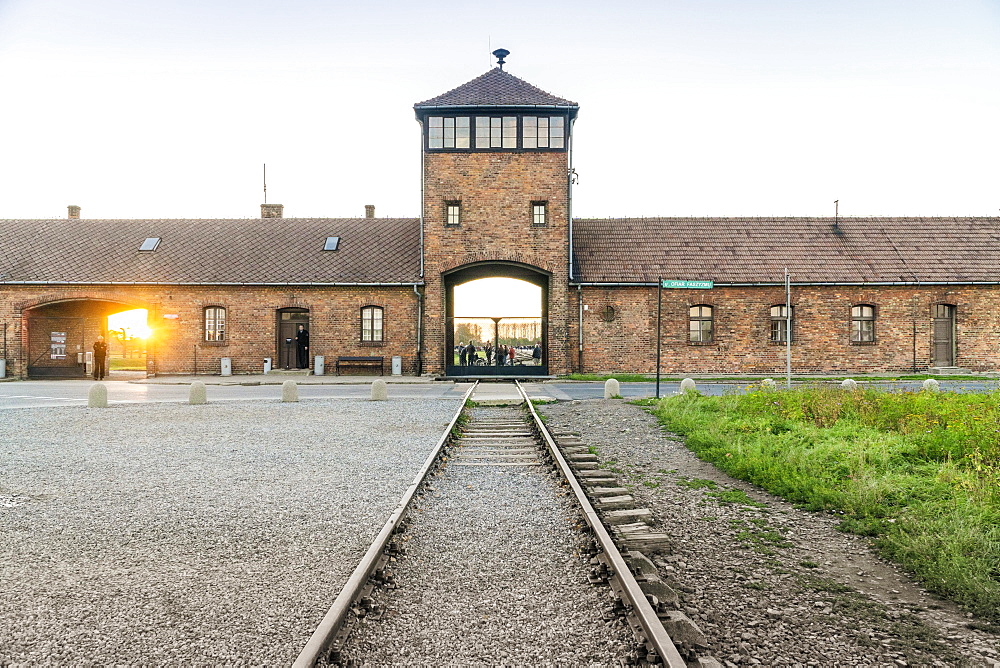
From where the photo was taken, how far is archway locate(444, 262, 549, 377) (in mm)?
25875

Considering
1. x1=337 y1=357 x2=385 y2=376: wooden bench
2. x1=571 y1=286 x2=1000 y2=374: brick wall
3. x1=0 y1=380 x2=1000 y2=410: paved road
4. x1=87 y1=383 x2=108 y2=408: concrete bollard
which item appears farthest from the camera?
x1=337 y1=357 x2=385 y2=376: wooden bench

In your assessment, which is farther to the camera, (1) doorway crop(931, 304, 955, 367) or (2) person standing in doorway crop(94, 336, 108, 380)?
(1) doorway crop(931, 304, 955, 367)

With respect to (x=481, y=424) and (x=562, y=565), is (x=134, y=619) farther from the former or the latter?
(x=481, y=424)

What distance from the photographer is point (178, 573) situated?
4.37 m

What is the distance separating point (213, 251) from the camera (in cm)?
2778

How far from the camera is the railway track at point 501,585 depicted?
3225mm

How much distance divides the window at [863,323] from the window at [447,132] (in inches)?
661

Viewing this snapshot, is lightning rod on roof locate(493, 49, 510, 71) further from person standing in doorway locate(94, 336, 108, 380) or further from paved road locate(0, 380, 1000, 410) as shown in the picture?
person standing in doorway locate(94, 336, 108, 380)

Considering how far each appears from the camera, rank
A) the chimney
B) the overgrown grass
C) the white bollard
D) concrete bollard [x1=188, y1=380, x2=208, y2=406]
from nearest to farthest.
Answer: the overgrown grass, concrete bollard [x1=188, y1=380, x2=208, y2=406], the white bollard, the chimney

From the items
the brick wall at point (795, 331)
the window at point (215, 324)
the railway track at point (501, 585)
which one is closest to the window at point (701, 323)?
the brick wall at point (795, 331)

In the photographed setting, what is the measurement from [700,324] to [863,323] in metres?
6.60

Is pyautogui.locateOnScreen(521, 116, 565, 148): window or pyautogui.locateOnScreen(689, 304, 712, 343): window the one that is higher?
pyautogui.locateOnScreen(521, 116, 565, 148): window

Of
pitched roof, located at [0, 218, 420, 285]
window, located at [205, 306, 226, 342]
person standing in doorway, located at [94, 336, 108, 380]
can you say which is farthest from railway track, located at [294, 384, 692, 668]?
person standing in doorway, located at [94, 336, 108, 380]

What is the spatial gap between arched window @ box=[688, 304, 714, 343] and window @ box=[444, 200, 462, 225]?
9844mm
